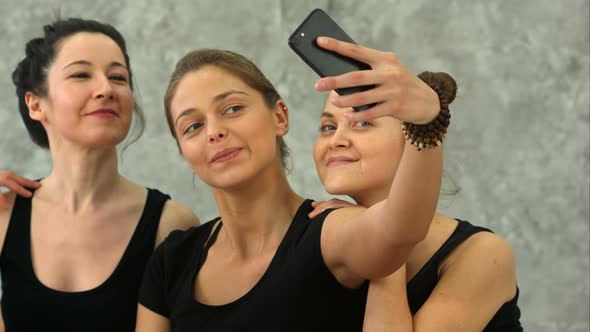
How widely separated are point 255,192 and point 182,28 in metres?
1.49

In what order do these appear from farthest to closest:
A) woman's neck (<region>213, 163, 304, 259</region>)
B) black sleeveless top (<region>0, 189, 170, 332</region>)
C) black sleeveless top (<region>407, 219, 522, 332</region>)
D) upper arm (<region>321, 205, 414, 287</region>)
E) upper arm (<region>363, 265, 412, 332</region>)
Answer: black sleeveless top (<region>0, 189, 170, 332</region>) → woman's neck (<region>213, 163, 304, 259</region>) → black sleeveless top (<region>407, 219, 522, 332</region>) → upper arm (<region>363, 265, 412, 332</region>) → upper arm (<region>321, 205, 414, 287</region>)

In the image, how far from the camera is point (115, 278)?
1877mm

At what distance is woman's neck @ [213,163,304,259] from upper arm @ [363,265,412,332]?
27 centimetres

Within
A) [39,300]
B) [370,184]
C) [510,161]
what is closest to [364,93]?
[370,184]

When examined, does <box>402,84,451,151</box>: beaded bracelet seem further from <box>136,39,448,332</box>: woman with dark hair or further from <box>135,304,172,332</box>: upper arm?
<box>135,304,172,332</box>: upper arm

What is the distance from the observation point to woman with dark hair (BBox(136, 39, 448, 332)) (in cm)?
131

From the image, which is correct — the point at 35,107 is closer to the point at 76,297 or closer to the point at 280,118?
the point at 76,297

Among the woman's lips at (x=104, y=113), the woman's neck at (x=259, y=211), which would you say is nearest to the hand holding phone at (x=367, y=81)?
the woman's neck at (x=259, y=211)

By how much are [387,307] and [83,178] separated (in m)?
0.94

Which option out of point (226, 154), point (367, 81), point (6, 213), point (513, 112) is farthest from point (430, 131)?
point (513, 112)

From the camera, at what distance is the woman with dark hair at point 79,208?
1870 mm

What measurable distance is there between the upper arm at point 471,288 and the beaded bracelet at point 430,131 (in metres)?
0.36

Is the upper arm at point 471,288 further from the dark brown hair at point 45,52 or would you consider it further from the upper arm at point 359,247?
the dark brown hair at point 45,52

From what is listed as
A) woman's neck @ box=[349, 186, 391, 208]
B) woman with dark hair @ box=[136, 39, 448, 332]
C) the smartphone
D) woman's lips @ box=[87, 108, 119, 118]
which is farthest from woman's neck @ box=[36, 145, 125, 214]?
the smartphone
